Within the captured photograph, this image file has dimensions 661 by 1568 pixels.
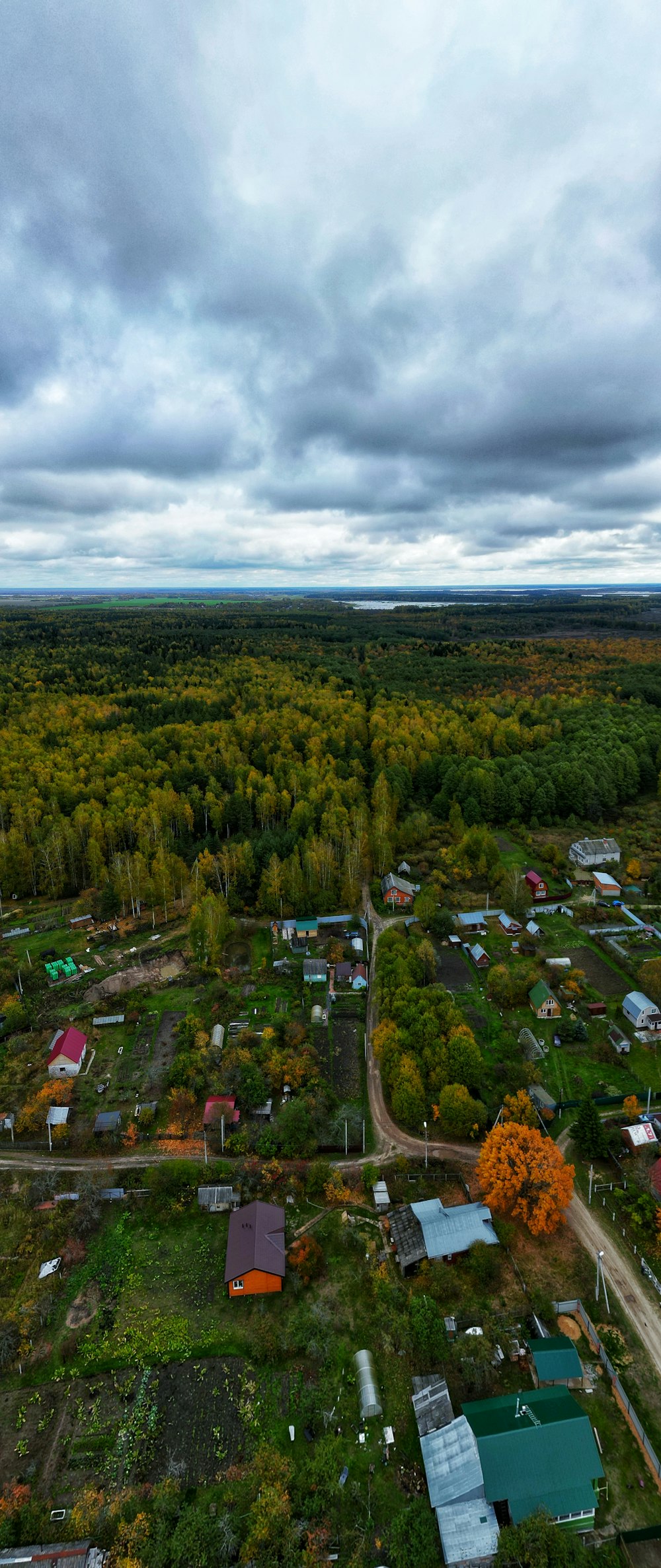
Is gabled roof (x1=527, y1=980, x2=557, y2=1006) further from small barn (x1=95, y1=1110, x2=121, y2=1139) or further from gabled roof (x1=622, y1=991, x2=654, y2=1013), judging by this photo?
small barn (x1=95, y1=1110, x2=121, y2=1139)

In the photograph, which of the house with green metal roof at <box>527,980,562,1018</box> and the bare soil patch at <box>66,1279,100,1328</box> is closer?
the bare soil patch at <box>66,1279,100,1328</box>

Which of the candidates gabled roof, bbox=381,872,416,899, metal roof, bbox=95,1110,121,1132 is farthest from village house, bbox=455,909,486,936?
metal roof, bbox=95,1110,121,1132

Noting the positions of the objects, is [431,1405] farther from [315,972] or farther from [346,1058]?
[315,972]

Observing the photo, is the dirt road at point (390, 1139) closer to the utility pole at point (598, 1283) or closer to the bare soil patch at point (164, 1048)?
the utility pole at point (598, 1283)

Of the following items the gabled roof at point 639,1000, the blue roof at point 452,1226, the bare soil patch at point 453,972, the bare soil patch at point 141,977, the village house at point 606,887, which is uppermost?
the village house at point 606,887

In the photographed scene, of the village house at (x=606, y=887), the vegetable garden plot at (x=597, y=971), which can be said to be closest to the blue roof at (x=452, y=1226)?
the vegetable garden plot at (x=597, y=971)

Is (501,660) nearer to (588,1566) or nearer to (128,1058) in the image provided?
(128,1058)

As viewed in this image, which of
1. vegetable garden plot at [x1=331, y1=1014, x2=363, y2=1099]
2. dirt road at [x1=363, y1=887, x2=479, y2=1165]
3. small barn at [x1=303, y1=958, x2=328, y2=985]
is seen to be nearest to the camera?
dirt road at [x1=363, y1=887, x2=479, y2=1165]

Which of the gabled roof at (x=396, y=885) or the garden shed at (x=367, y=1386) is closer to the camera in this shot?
the garden shed at (x=367, y=1386)
